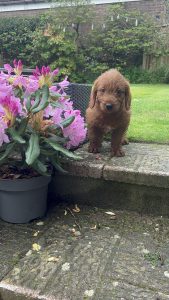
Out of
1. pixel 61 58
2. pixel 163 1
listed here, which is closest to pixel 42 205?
pixel 61 58

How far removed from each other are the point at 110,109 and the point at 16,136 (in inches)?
29.9

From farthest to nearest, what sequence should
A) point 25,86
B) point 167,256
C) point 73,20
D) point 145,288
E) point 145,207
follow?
point 73,20, point 145,207, point 25,86, point 167,256, point 145,288

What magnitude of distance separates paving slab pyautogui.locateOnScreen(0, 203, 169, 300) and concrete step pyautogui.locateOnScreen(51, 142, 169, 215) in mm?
104

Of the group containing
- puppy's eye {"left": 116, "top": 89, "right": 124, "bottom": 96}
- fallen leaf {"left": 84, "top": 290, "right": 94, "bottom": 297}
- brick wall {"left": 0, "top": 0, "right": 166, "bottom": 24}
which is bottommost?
fallen leaf {"left": 84, "top": 290, "right": 94, "bottom": 297}

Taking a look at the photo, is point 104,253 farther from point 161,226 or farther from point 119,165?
point 119,165

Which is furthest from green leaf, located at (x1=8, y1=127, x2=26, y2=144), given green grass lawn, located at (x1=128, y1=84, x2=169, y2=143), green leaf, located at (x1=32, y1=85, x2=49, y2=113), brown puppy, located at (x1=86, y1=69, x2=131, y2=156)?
green grass lawn, located at (x1=128, y1=84, x2=169, y2=143)

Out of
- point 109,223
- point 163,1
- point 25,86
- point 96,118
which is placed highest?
point 163,1

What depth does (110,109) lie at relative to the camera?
103 inches

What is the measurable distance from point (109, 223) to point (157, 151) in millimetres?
919

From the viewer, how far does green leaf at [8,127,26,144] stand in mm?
2207

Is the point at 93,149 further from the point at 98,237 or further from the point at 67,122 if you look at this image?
the point at 98,237

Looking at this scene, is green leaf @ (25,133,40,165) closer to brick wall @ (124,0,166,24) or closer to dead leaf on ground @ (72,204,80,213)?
dead leaf on ground @ (72,204,80,213)

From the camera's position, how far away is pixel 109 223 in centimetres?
253

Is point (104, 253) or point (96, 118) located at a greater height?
point (96, 118)
